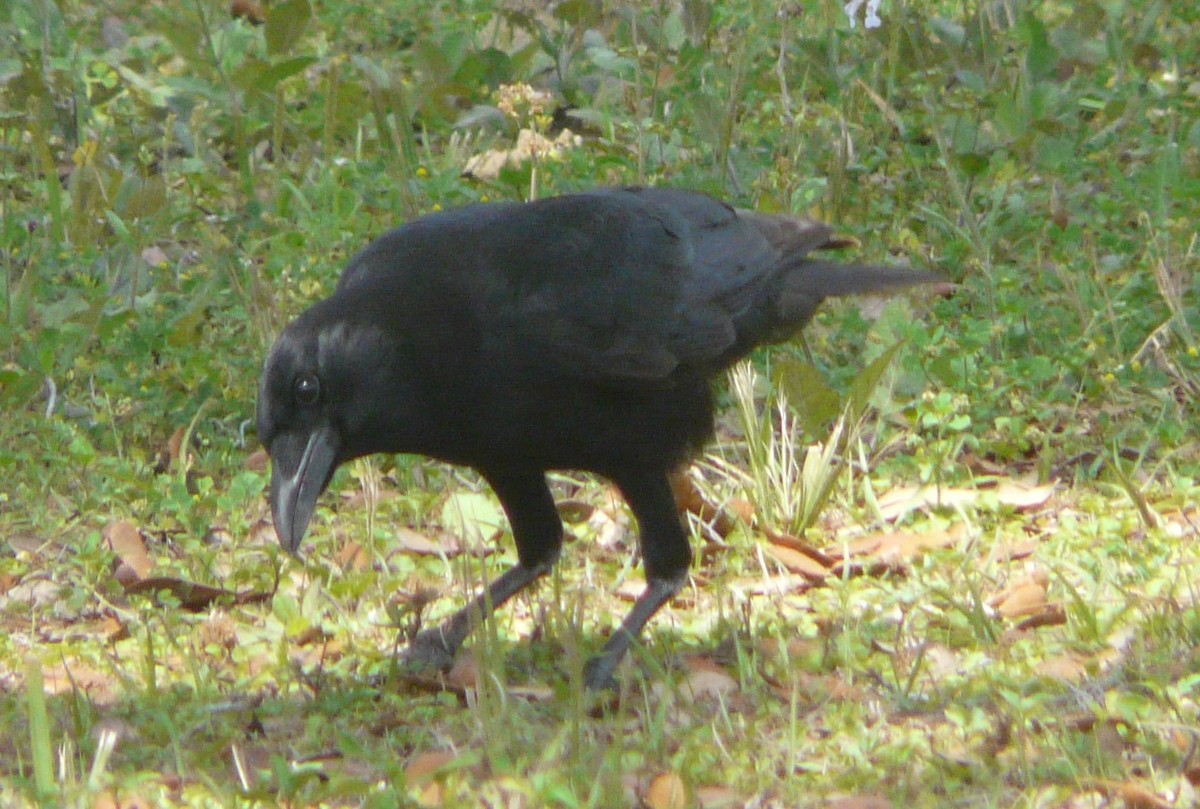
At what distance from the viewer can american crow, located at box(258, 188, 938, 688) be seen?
3.77 meters

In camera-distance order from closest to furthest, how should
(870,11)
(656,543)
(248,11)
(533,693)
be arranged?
1. (533,693)
2. (656,543)
3. (870,11)
4. (248,11)

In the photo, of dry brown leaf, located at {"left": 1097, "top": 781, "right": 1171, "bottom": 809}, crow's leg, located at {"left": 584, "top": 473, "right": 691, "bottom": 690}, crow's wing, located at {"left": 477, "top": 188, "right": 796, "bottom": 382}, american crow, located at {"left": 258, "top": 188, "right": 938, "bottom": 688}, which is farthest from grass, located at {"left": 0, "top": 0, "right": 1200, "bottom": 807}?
crow's wing, located at {"left": 477, "top": 188, "right": 796, "bottom": 382}

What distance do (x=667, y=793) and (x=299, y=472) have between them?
3.74ft

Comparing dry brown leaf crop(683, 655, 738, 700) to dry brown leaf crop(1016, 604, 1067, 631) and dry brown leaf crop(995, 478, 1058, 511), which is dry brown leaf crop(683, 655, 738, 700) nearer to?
dry brown leaf crop(1016, 604, 1067, 631)

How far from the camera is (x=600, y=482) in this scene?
5125 mm

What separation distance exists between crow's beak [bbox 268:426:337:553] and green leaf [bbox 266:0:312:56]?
2980 millimetres

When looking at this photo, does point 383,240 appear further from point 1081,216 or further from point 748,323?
point 1081,216

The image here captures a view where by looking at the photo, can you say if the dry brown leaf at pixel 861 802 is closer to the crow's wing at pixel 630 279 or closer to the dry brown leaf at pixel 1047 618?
the dry brown leaf at pixel 1047 618

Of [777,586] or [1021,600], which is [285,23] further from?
[1021,600]

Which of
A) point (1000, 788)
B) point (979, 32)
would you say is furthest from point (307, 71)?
point (1000, 788)

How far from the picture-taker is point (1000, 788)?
3092 millimetres

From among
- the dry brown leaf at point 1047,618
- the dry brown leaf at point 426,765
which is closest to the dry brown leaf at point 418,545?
the dry brown leaf at point 426,765

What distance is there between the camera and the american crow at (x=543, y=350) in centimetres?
377

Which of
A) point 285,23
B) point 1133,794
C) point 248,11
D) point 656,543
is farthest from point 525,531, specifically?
point 248,11
